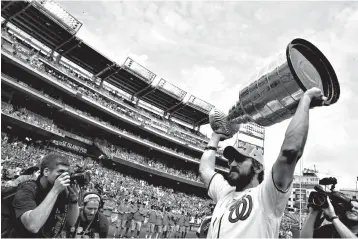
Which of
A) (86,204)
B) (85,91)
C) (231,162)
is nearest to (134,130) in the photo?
(85,91)

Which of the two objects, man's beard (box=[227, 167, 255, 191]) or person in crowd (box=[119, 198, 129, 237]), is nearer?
man's beard (box=[227, 167, 255, 191])

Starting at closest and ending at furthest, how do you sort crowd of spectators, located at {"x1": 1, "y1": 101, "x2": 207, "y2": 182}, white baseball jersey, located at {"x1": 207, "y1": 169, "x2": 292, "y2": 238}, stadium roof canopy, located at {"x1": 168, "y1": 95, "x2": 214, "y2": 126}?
white baseball jersey, located at {"x1": 207, "y1": 169, "x2": 292, "y2": 238} → crowd of spectators, located at {"x1": 1, "y1": 101, "x2": 207, "y2": 182} → stadium roof canopy, located at {"x1": 168, "y1": 95, "x2": 214, "y2": 126}

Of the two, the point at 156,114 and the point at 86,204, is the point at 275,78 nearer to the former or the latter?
the point at 86,204

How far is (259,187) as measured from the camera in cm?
182

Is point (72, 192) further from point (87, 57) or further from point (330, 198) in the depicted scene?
point (87, 57)

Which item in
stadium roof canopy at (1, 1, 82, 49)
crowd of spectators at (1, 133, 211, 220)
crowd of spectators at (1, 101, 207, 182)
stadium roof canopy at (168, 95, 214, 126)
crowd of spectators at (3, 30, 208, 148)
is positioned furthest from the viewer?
stadium roof canopy at (168, 95, 214, 126)

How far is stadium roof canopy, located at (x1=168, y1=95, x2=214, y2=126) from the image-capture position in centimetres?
4125

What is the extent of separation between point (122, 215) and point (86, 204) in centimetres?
1006

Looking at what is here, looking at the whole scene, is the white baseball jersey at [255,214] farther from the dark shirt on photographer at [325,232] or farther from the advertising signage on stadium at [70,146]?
the advertising signage on stadium at [70,146]

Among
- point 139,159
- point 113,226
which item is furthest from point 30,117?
point 113,226

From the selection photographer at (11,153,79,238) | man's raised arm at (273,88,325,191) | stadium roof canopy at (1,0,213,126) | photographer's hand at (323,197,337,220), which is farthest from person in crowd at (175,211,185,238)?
stadium roof canopy at (1,0,213,126)

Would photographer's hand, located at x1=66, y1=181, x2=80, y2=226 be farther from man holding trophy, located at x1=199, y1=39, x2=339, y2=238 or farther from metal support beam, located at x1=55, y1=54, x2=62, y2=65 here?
metal support beam, located at x1=55, y1=54, x2=62, y2=65

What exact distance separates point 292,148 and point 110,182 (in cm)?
2523

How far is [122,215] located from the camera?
1463cm
